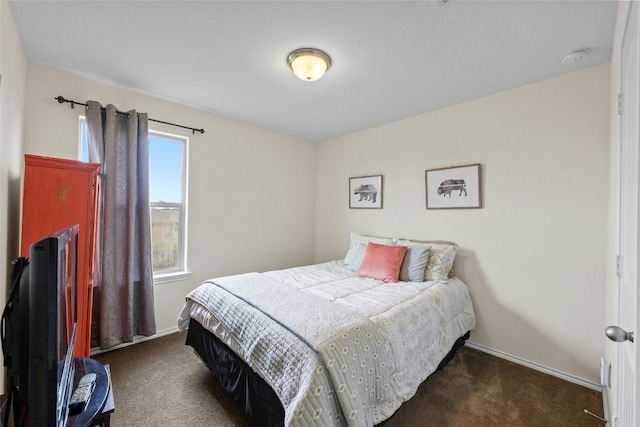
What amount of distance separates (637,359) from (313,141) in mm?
3991

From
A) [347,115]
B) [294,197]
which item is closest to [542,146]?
[347,115]

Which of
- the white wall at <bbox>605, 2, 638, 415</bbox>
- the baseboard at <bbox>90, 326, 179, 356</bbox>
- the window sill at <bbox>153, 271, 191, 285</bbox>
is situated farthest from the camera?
the window sill at <bbox>153, 271, 191, 285</bbox>

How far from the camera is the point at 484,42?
5.91ft

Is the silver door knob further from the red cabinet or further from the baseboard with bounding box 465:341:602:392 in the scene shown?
the red cabinet

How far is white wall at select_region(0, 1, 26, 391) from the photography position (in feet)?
4.82

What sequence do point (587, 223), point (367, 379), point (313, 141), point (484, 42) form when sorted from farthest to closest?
point (313, 141) → point (587, 223) → point (484, 42) → point (367, 379)

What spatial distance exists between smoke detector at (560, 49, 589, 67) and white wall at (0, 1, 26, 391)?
3470mm

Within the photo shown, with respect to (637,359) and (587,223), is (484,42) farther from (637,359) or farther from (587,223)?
(637,359)

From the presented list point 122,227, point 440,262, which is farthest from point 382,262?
point 122,227

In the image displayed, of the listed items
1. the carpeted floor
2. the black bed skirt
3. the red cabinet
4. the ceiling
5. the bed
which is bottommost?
the carpeted floor

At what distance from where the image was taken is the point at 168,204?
2.90m

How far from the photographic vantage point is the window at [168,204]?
Result: 111 inches

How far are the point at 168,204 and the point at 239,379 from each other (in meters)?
2.01

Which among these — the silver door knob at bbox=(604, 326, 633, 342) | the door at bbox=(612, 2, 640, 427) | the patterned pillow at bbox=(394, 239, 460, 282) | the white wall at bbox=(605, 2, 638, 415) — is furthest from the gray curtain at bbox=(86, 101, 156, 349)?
the white wall at bbox=(605, 2, 638, 415)
